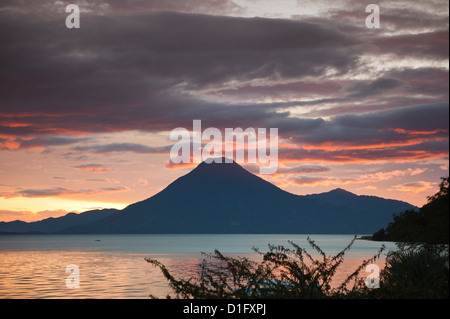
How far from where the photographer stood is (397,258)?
62.3 feet

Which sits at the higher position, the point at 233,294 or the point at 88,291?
the point at 233,294

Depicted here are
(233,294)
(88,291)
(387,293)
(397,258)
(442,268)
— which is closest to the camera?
(233,294)

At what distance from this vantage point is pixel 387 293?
13.8 m

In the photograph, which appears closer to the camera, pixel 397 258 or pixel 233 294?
pixel 233 294

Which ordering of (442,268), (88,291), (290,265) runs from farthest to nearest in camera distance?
(88,291) < (442,268) < (290,265)

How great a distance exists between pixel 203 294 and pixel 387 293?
4.86 metres
